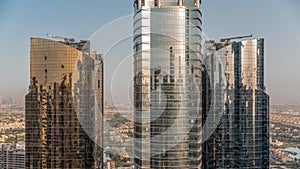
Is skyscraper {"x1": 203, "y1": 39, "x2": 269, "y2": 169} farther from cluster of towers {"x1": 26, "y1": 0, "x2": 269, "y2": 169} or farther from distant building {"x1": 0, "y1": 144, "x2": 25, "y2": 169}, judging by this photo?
distant building {"x1": 0, "y1": 144, "x2": 25, "y2": 169}

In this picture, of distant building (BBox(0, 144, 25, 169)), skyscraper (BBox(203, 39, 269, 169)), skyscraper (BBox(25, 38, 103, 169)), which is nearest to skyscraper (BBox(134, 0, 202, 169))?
skyscraper (BBox(25, 38, 103, 169))

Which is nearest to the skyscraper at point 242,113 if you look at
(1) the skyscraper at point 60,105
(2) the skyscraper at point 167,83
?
(2) the skyscraper at point 167,83

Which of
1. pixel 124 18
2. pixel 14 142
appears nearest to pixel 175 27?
pixel 124 18

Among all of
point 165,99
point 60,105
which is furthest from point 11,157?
point 165,99

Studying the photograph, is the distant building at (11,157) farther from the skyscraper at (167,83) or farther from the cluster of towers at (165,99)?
the skyscraper at (167,83)

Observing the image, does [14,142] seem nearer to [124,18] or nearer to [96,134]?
[96,134]

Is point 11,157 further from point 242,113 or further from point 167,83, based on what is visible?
point 242,113
